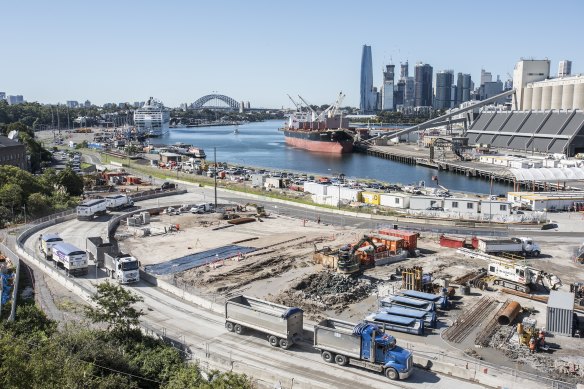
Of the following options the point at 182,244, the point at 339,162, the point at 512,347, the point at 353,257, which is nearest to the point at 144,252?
the point at 182,244

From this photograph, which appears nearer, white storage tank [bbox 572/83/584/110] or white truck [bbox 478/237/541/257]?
white truck [bbox 478/237/541/257]

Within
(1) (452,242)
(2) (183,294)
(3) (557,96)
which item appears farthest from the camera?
(3) (557,96)

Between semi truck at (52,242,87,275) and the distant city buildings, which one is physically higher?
the distant city buildings

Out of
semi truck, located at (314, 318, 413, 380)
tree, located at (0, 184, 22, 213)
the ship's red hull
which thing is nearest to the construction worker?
semi truck, located at (314, 318, 413, 380)

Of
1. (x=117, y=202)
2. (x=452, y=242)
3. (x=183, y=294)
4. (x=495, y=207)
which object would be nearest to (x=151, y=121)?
(x=117, y=202)

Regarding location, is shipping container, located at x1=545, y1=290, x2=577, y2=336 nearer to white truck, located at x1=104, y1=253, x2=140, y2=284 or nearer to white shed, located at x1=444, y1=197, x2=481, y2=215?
white truck, located at x1=104, y1=253, x2=140, y2=284

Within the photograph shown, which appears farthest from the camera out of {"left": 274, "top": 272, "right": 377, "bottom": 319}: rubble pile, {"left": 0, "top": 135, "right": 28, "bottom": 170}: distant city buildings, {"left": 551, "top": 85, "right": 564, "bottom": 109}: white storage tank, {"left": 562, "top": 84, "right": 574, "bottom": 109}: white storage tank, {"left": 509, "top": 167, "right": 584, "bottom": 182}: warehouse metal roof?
{"left": 551, "top": 85, "right": 564, "bottom": 109}: white storage tank

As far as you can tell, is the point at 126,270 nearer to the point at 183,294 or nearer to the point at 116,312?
the point at 183,294
